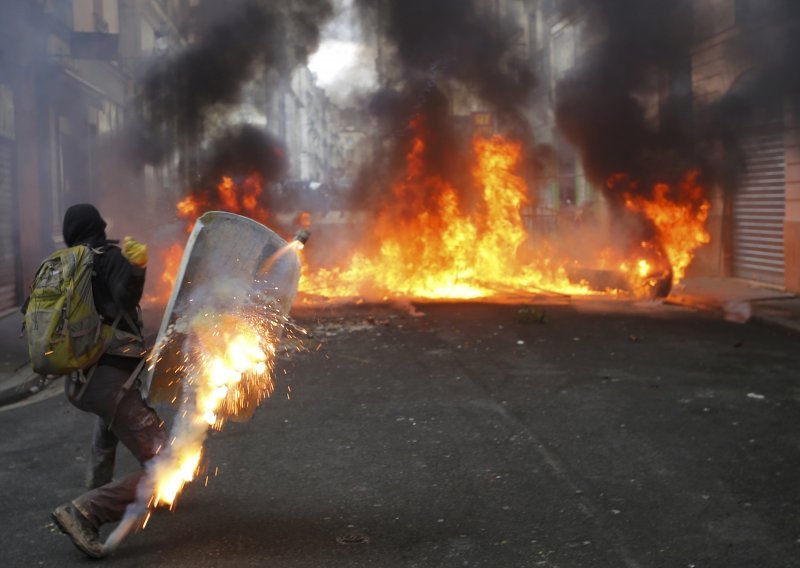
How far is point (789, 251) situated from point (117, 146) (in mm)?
14319

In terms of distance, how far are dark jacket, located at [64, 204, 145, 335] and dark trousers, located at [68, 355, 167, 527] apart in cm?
23

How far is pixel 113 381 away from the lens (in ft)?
12.3

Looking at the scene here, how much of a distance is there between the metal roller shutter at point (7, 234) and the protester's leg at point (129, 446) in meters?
9.58

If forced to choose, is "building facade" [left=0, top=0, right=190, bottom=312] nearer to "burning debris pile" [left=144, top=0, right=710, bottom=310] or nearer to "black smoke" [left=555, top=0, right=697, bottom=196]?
"burning debris pile" [left=144, top=0, right=710, bottom=310]

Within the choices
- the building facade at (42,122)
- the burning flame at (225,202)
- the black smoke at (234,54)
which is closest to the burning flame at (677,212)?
the burning flame at (225,202)

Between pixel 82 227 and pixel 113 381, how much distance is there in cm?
72

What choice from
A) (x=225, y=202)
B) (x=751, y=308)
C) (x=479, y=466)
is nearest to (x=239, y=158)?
(x=225, y=202)

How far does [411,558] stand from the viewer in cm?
359

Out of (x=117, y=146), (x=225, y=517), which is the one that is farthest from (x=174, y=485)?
(x=117, y=146)

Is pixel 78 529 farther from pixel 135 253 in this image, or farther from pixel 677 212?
pixel 677 212

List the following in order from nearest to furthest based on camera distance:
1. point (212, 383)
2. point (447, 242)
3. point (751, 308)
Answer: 1. point (212, 383)
2. point (751, 308)
3. point (447, 242)

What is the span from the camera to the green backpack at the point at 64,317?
3523 mm

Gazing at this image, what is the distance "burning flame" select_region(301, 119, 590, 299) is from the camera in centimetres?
1416

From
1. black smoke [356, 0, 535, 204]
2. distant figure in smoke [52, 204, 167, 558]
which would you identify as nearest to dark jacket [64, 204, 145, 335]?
distant figure in smoke [52, 204, 167, 558]
